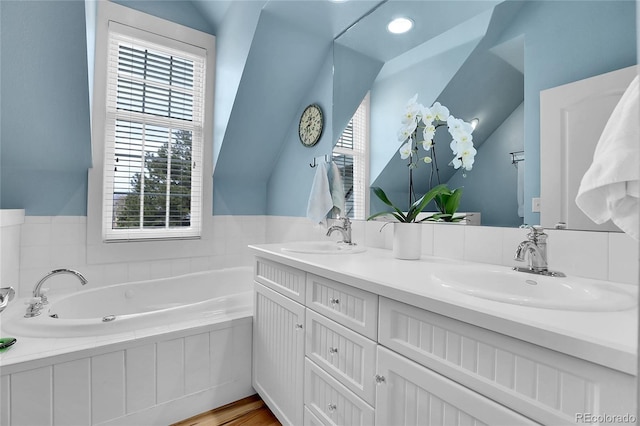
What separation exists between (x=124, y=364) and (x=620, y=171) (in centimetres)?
191

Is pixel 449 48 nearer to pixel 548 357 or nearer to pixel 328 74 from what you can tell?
pixel 328 74

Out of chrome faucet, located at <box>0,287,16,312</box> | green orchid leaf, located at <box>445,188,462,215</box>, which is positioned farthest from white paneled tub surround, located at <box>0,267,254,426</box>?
green orchid leaf, located at <box>445,188,462,215</box>

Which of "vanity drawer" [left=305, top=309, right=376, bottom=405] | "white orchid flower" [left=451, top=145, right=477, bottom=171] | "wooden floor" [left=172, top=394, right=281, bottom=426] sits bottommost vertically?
"wooden floor" [left=172, top=394, right=281, bottom=426]

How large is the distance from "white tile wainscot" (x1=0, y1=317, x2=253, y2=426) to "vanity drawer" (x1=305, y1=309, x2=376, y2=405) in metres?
0.70

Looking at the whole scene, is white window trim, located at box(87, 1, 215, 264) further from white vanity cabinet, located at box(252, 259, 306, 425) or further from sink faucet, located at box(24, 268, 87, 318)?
white vanity cabinet, located at box(252, 259, 306, 425)

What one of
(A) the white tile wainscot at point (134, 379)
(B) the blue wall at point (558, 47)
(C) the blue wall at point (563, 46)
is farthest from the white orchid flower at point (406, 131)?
(A) the white tile wainscot at point (134, 379)

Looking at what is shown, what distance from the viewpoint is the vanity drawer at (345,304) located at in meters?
1.01

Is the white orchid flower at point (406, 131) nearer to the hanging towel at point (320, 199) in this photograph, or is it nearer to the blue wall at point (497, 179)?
the blue wall at point (497, 179)

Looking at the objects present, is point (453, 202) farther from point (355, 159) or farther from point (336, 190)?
point (336, 190)

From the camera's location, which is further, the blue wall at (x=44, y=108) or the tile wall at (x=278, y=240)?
the blue wall at (x=44, y=108)

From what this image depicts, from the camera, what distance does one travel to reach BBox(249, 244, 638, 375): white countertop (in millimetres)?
527

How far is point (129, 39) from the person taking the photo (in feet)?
7.77

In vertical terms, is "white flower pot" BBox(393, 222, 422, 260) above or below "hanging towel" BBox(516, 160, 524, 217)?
below

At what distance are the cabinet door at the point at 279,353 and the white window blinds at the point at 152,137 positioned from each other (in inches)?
51.5
